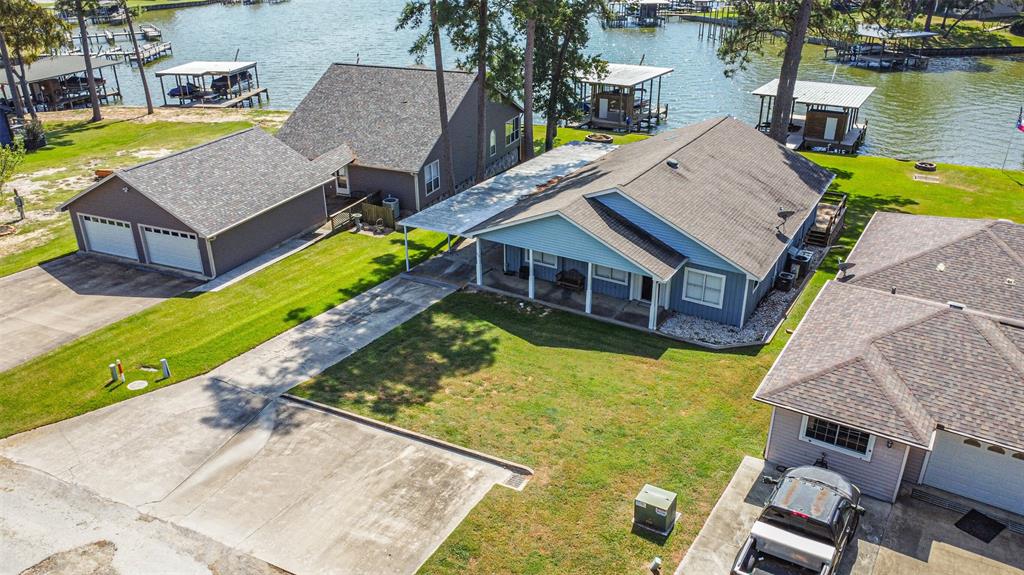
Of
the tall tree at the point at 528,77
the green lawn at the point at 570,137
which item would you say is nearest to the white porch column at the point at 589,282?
the tall tree at the point at 528,77

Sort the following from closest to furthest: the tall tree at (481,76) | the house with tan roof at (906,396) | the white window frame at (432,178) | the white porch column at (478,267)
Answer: the house with tan roof at (906,396) < the white porch column at (478,267) < the tall tree at (481,76) < the white window frame at (432,178)

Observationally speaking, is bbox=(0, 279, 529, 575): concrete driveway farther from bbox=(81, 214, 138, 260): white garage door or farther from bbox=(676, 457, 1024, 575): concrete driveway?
bbox=(81, 214, 138, 260): white garage door

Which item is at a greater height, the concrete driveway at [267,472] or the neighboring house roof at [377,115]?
the neighboring house roof at [377,115]

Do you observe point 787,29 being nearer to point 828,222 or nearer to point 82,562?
point 828,222

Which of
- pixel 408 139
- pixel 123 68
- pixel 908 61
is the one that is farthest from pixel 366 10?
pixel 408 139

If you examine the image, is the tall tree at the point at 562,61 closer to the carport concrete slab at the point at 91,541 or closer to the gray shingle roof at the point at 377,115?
the gray shingle roof at the point at 377,115

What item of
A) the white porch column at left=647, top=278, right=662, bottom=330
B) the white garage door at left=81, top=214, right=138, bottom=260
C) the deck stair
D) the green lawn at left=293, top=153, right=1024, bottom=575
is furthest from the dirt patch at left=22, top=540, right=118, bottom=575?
the deck stair
